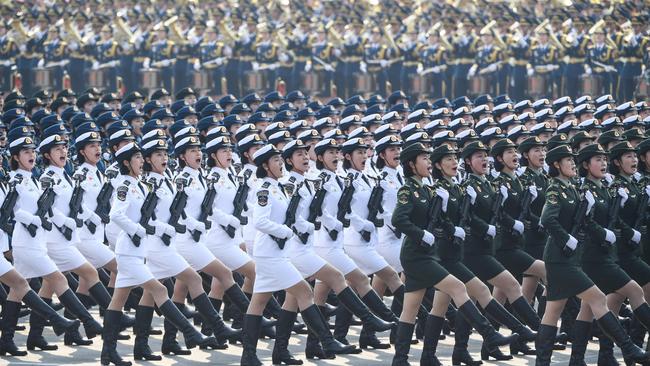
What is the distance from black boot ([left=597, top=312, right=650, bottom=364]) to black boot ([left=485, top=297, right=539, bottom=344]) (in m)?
0.96

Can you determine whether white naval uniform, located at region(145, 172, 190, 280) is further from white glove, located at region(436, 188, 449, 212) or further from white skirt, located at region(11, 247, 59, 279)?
white glove, located at region(436, 188, 449, 212)

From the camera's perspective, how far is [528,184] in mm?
14781

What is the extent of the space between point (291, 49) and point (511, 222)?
15974 mm

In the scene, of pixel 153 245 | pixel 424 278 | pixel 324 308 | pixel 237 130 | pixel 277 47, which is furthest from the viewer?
pixel 277 47

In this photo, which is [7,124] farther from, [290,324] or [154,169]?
[290,324]

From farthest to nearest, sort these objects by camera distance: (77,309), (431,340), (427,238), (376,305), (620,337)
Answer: (376,305) → (77,309) → (431,340) → (427,238) → (620,337)

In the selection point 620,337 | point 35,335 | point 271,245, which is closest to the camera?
point 620,337

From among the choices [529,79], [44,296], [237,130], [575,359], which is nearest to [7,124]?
[237,130]

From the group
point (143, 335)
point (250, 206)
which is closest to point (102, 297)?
point (143, 335)

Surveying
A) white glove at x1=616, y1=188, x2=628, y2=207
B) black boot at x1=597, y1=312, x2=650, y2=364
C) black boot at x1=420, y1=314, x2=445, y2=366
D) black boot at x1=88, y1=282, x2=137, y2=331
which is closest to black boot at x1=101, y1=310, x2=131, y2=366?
black boot at x1=88, y1=282, x2=137, y2=331

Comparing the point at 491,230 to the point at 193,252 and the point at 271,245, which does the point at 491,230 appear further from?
the point at 193,252

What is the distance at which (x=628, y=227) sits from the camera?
1339cm

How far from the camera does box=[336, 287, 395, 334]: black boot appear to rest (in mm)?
13891

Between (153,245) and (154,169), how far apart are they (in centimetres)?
78
